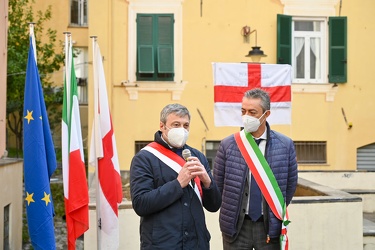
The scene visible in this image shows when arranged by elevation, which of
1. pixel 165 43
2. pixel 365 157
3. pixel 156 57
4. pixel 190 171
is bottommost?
pixel 365 157

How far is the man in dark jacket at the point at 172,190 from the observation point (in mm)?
5168

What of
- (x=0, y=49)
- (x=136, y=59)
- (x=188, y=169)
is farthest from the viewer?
(x=136, y=59)

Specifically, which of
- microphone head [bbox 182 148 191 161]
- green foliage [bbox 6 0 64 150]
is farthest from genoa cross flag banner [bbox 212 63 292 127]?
green foliage [bbox 6 0 64 150]

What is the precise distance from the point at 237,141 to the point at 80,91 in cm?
2483

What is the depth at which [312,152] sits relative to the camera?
19.7 metres

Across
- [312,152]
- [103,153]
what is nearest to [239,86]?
[103,153]

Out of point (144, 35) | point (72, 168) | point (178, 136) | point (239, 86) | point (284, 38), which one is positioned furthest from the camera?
point (284, 38)

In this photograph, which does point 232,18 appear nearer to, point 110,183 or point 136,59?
point 136,59

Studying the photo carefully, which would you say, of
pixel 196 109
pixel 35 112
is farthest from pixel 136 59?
pixel 35 112

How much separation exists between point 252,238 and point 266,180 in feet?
1.50

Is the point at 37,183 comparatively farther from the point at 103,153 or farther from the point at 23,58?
the point at 23,58

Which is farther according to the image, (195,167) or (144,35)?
(144,35)

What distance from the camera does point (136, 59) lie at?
61.6ft

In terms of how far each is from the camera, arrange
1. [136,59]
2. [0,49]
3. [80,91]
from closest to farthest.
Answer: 1. [0,49]
2. [136,59]
3. [80,91]
